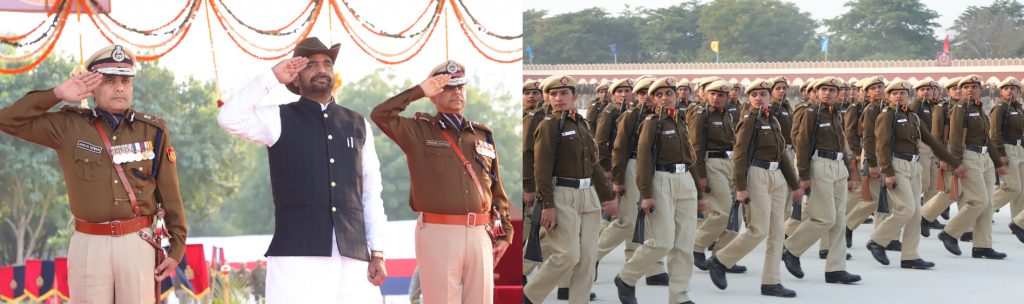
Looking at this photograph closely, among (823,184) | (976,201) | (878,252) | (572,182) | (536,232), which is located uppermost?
(572,182)

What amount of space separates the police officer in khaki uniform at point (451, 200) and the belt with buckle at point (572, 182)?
4.81ft

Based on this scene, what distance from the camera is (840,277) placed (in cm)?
862

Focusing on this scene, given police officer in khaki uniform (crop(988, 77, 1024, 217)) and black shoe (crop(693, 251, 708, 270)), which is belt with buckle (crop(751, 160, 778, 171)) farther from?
police officer in khaki uniform (crop(988, 77, 1024, 217))

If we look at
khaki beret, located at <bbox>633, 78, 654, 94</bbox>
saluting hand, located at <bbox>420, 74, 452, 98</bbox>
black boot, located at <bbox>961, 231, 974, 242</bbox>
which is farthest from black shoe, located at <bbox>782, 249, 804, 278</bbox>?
saluting hand, located at <bbox>420, 74, 452, 98</bbox>

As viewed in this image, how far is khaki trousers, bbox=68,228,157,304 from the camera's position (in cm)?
458

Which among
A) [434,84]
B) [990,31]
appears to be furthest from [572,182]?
[990,31]

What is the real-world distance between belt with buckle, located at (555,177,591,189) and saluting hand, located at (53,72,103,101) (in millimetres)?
2610

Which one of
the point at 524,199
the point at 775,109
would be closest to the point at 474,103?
the point at 524,199

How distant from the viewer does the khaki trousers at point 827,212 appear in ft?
27.6

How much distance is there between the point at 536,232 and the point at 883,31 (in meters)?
7.06

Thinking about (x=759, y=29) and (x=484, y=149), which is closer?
(x=484, y=149)

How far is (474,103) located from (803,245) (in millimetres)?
2903

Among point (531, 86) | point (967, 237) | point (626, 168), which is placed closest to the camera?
point (531, 86)

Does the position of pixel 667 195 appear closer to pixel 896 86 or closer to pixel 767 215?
pixel 767 215
